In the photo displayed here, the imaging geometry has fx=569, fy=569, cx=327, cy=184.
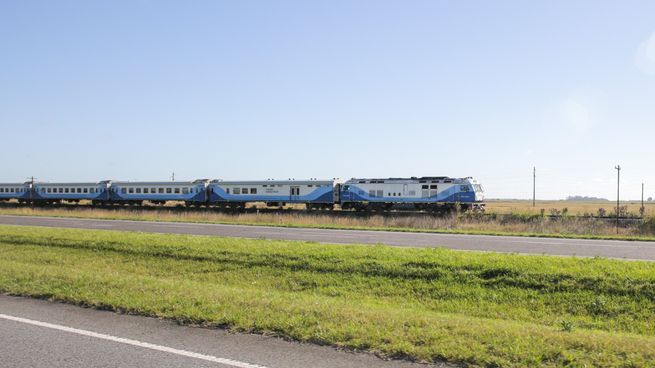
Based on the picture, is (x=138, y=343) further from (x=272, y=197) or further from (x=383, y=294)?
(x=272, y=197)

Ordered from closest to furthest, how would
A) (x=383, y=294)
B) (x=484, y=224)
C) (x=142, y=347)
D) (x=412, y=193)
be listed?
(x=142, y=347) → (x=383, y=294) → (x=484, y=224) → (x=412, y=193)

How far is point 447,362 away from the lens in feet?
20.9

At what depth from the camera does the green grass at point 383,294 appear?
6.91 meters

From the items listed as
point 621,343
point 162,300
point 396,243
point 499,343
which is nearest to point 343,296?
point 162,300

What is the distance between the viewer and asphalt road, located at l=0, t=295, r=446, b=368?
6.24 metres

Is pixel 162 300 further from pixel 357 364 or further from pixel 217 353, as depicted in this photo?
pixel 357 364

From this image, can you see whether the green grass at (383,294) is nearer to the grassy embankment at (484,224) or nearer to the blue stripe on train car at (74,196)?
the grassy embankment at (484,224)

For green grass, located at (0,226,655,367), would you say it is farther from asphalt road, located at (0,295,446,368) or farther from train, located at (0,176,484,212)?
train, located at (0,176,484,212)

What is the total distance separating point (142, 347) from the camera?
685 cm

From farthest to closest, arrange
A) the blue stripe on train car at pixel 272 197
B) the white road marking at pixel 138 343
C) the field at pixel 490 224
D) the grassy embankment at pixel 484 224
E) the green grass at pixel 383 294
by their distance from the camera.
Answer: the blue stripe on train car at pixel 272 197 → the field at pixel 490 224 → the grassy embankment at pixel 484 224 → the green grass at pixel 383 294 → the white road marking at pixel 138 343

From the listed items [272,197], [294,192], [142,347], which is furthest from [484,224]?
[142,347]

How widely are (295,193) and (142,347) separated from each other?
42292mm

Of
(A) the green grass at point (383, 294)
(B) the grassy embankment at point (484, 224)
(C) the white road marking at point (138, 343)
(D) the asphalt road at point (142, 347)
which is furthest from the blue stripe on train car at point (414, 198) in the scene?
(C) the white road marking at point (138, 343)

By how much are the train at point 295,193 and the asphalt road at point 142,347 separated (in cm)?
3266
